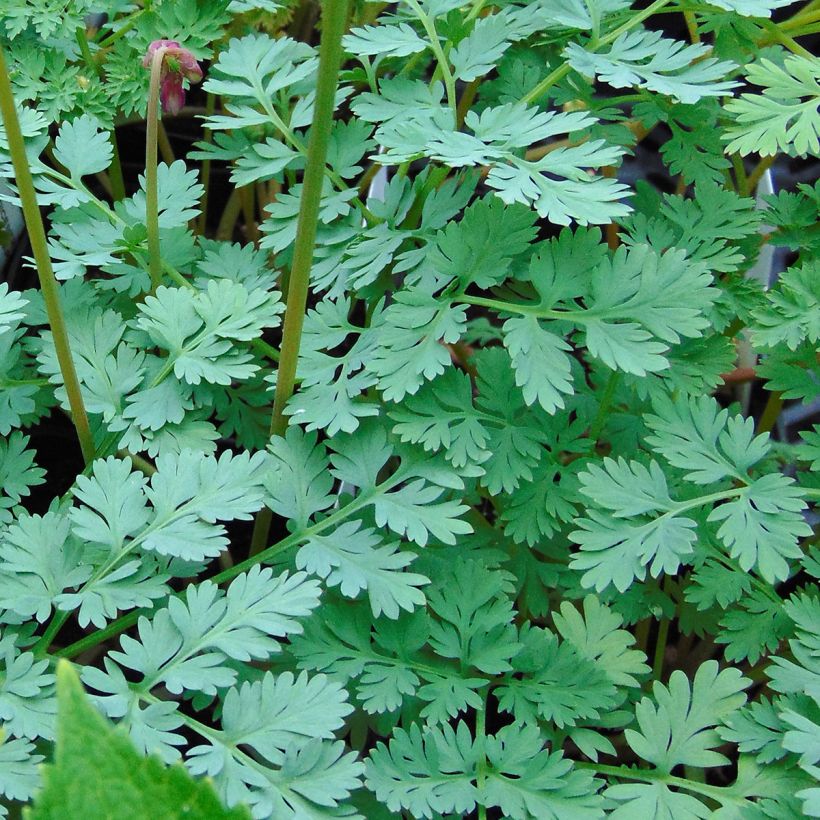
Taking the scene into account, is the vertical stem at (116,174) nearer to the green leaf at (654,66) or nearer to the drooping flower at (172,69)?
the drooping flower at (172,69)

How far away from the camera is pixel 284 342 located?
728 millimetres

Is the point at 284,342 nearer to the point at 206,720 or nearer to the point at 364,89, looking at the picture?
the point at 206,720

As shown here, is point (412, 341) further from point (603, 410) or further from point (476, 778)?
point (476, 778)

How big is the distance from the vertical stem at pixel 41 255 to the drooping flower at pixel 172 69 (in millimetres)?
147

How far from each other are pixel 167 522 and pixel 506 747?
33 cm

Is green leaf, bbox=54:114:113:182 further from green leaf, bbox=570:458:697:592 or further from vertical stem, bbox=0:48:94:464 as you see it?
green leaf, bbox=570:458:697:592

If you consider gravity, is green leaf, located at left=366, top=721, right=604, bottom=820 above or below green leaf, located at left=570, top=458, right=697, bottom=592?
below

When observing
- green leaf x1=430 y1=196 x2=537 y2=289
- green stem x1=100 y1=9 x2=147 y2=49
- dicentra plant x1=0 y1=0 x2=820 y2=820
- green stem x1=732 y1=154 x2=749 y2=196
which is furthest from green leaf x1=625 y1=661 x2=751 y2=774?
green stem x1=100 y1=9 x2=147 y2=49

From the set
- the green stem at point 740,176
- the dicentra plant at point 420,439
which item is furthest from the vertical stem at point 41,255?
the green stem at point 740,176

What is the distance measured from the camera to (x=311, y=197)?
25.6 inches

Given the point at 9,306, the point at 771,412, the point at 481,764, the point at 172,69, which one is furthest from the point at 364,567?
the point at 771,412

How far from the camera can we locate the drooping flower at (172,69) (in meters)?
0.80

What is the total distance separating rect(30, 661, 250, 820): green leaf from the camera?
384 millimetres

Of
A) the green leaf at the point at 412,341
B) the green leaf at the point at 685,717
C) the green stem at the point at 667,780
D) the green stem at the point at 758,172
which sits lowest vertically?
the green stem at the point at 667,780
